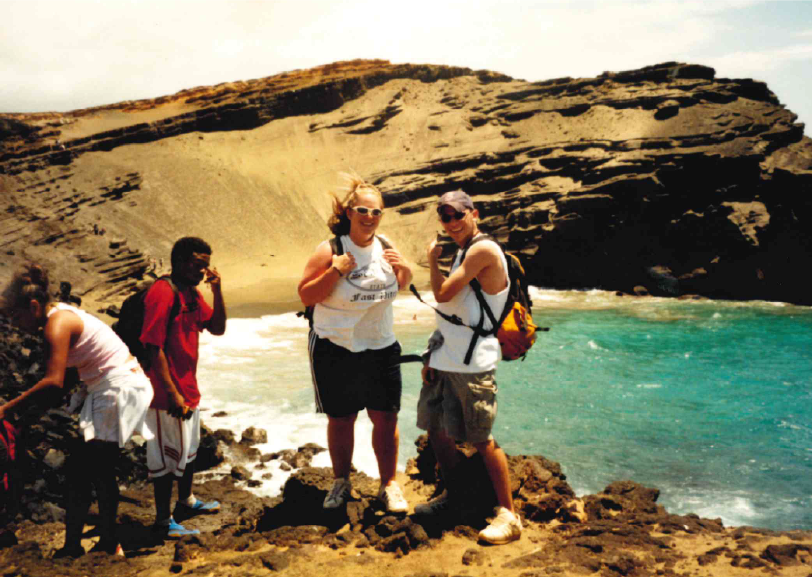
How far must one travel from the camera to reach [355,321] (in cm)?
383

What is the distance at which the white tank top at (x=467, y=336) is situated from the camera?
368 centimetres

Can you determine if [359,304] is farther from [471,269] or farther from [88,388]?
[88,388]

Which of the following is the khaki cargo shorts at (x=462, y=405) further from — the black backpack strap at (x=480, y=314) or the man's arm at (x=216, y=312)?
the man's arm at (x=216, y=312)

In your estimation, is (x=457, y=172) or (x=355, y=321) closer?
(x=355, y=321)

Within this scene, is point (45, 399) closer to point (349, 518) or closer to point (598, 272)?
point (349, 518)

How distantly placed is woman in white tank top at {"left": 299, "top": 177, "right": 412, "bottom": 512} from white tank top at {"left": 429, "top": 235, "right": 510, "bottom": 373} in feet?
1.27

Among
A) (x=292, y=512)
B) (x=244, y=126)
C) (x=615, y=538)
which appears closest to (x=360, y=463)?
(x=292, y=512)

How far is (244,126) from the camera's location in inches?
1839

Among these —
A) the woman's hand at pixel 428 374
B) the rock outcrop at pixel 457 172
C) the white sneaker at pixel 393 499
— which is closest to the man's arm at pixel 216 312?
the woman's hand at pixel 428 374

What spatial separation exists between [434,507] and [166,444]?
67.7 inches

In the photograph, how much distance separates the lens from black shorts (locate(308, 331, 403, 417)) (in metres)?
3.85

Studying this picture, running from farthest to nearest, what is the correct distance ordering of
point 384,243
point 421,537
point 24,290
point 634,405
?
point 634,405 < point 384,243 < point 421,537 < point 24,290

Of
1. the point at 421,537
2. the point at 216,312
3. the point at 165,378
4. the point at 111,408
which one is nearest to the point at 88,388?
the point at 111,408

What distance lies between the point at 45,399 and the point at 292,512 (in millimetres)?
1829
